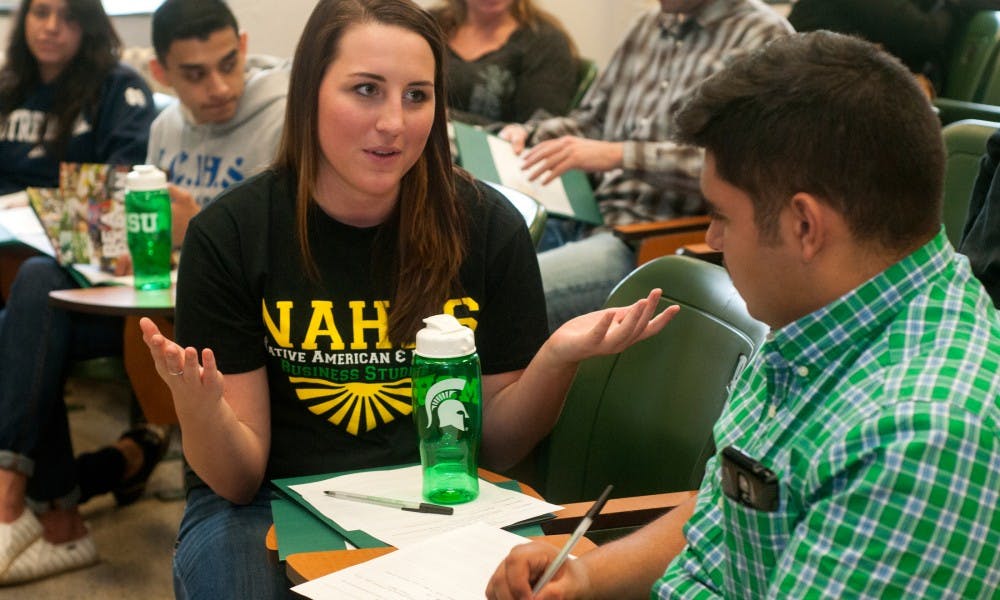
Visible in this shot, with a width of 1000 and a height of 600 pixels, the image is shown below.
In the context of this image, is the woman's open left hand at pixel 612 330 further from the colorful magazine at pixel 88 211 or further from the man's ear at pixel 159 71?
the man's ear at pixel 159 71

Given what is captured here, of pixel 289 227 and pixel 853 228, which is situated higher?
pixel 853 228

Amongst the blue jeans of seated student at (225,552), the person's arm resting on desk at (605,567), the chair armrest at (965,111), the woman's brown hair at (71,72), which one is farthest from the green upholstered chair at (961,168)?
the woman's brown hair at (71,72)

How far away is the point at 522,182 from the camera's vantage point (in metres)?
2.95

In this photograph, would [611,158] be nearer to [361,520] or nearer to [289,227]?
[289,227]

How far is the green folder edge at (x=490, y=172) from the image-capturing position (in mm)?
2932

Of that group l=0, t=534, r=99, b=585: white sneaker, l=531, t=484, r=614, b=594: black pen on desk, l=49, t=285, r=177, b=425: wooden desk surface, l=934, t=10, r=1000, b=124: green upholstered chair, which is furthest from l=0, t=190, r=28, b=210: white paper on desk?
l=934, t=10, r=1000, b=124: green upholstered chair

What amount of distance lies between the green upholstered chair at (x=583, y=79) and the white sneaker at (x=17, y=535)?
204 centimetres

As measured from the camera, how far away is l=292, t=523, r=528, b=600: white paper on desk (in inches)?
45.2

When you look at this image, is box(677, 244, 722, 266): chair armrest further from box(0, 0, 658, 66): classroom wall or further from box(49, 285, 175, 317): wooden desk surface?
box(0, 0, 658, 66): classroom wall

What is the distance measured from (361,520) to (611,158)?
72.6 inches

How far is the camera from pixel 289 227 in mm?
1640

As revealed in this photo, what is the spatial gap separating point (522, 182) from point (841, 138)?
6.72 ft

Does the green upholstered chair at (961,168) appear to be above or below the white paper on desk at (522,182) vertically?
above

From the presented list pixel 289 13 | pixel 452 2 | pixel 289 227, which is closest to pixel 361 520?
pixel 289 227
